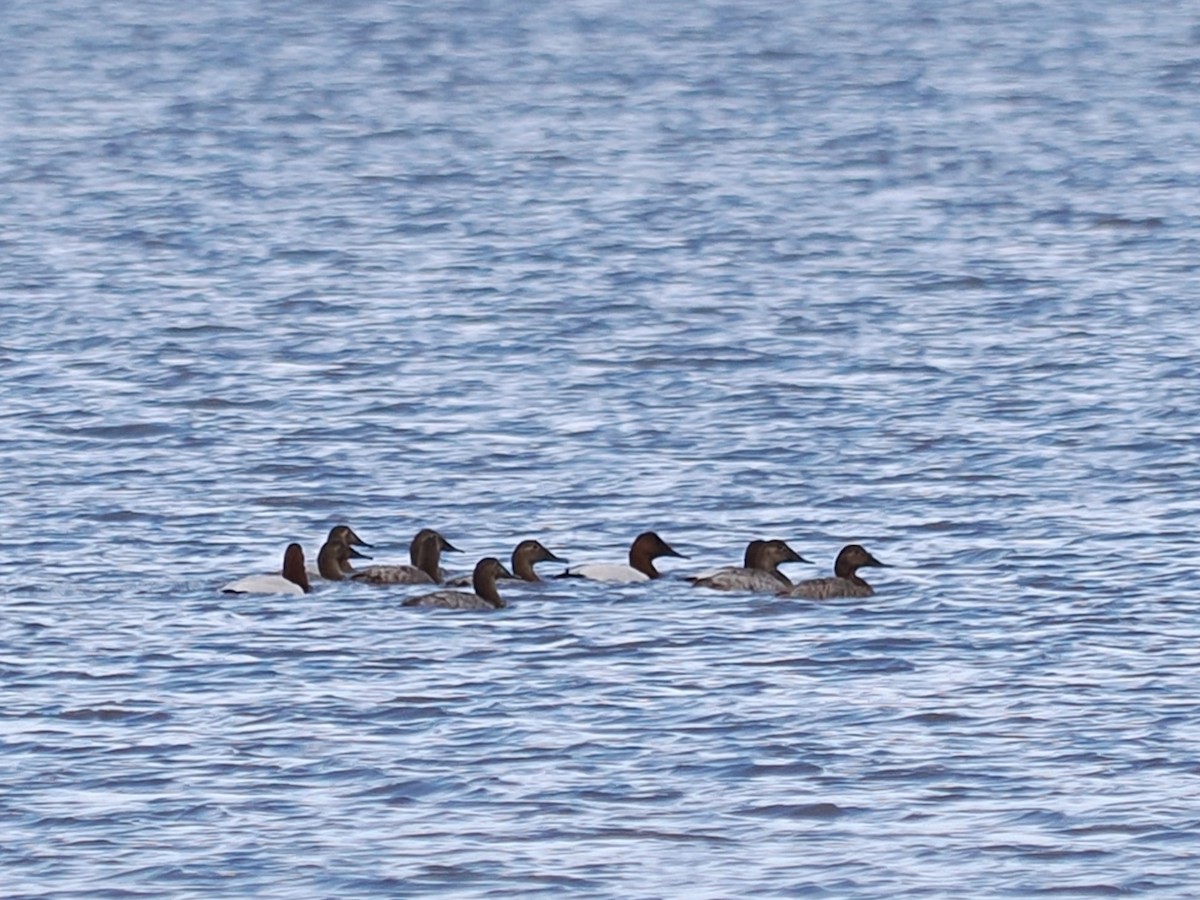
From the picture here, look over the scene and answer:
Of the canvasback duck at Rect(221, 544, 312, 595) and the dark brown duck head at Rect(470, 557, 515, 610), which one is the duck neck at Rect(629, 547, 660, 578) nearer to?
the dark brown duck head at Rect(470, 557, 515, 610)

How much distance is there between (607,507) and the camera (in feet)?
65.5

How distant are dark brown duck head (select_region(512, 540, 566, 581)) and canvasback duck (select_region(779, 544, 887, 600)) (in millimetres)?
1513

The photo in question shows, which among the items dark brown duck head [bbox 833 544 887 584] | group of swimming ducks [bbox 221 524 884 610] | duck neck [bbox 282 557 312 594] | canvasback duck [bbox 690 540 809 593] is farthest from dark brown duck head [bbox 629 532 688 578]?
duck neck [bbox 282 557 312 594]

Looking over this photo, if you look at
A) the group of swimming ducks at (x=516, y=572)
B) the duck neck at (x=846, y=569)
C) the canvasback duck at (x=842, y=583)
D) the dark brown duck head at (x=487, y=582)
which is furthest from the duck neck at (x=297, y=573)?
the duck neck at (x=846, y=569)

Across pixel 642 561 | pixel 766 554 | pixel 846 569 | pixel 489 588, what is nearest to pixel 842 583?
pixel 846 569

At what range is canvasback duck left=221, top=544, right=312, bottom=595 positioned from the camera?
17.1 meters

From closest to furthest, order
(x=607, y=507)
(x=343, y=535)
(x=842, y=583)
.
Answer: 1. (x=842, y=583)
2. (x=343, y=535)
3. (x=607, y=507)

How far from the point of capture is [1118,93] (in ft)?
182

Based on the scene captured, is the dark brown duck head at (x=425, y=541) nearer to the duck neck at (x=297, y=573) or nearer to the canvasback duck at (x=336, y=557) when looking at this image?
the canvasback duck at (x=336, y=557)

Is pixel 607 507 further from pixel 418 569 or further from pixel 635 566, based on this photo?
pixel 418 569

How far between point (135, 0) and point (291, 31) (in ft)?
68.6

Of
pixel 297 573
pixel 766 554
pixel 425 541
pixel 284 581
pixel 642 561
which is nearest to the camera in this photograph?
pixel 284 581

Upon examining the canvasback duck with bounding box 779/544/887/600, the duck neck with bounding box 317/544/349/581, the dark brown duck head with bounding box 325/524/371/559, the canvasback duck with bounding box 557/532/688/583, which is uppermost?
the dark brown duck head with bounding box 325/524/371/559

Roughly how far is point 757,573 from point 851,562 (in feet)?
1.79
